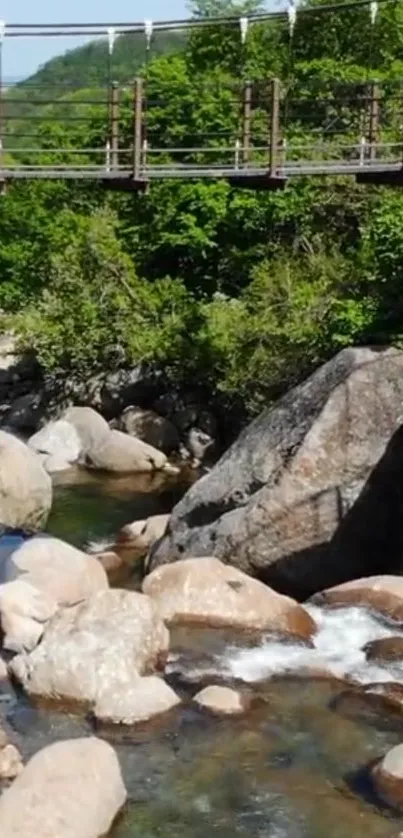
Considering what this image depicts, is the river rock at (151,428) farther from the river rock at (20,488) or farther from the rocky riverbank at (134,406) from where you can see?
the river rock at (20,488)

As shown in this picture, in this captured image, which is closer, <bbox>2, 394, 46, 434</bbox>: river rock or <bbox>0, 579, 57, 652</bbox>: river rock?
<bbox>0, 579, 57, 652</bbox>: river rock

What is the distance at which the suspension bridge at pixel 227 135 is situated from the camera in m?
11.6

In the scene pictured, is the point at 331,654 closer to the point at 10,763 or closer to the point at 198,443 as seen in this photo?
the point at 10,763

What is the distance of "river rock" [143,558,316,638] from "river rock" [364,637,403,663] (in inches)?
19.6

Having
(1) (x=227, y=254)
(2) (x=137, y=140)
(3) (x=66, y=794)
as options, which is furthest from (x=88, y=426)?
(3) (x=66, y=794)

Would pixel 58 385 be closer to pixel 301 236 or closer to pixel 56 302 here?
pixel 56 302

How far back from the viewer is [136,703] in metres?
8.22

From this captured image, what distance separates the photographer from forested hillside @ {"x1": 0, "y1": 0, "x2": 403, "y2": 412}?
1525 centimetres

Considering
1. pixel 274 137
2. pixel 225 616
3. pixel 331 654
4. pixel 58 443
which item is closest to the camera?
pixel 331 654

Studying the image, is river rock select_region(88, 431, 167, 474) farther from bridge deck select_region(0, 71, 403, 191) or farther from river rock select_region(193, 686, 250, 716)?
river rock select_region(193, 686, 250, 716)

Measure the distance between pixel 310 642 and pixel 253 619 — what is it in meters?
0.47

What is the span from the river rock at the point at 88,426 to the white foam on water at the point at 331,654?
23.0ft

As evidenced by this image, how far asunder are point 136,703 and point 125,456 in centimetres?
820

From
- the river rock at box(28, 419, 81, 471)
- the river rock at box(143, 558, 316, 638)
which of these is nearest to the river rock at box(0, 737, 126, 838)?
the river rock at box(143, 558, 316, 638)
